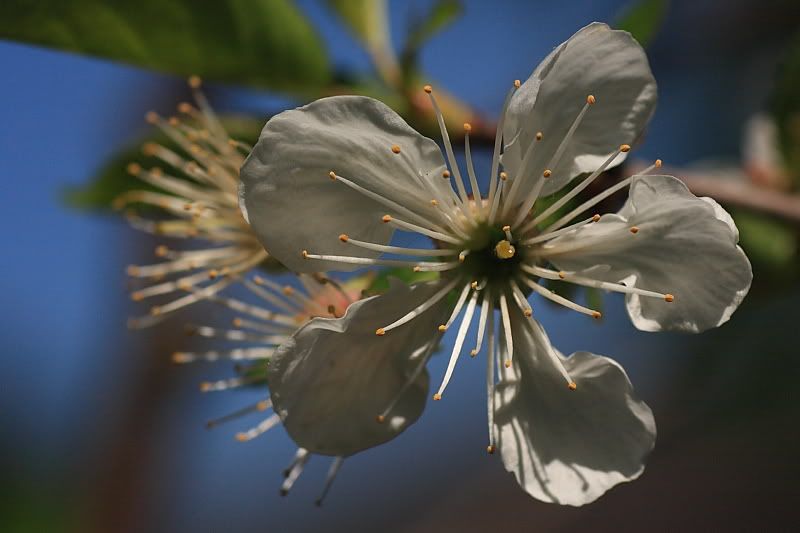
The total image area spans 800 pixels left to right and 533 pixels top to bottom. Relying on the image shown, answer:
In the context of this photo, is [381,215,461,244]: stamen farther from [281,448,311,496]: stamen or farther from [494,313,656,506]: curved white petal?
[281,448,311,496]: stamen

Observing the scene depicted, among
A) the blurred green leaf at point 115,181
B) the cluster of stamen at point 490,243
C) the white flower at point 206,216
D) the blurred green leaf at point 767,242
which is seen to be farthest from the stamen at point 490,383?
the blurred green leaf at point 115,181

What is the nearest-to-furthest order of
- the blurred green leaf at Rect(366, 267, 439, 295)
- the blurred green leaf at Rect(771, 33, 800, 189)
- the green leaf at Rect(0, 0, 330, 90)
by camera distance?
the blurred green leaf at Rect(366, 267, 439, 295) → the green leaf at Rect(0, 0, 330, 90) → the blurred green leaf at Rect(771, 33, 800, 189)

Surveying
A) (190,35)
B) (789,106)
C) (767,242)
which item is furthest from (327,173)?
(789,106)

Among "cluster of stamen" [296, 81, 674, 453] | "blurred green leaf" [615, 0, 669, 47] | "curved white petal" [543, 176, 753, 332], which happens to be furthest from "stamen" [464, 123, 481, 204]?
"blurred green leaf" [615, 0, 669, 47]

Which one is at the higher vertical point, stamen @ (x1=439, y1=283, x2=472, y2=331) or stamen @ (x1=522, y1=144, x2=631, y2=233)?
stamen @ (x1=522, y1=144, x2=631, y2=233)

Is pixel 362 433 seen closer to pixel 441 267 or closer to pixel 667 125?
pixel 441 267

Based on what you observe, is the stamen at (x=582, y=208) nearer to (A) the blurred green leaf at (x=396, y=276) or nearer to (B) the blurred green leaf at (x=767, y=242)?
(A) the blurred green leaf at (x=396, y=276)
